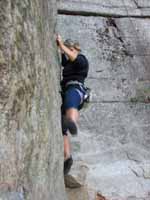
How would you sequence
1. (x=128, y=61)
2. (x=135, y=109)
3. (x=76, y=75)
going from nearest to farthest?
(x=76, y=75) → (x=135, y=109) → (x=128, y=61)

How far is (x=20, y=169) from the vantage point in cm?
343

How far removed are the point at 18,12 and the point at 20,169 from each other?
977mm

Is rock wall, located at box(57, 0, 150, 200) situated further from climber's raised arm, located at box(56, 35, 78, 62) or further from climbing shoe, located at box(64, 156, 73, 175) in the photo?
climber's raised arm, located at box(56, 35, 78, 62)

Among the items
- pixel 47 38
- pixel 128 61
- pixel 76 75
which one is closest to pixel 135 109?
pixel 128 61

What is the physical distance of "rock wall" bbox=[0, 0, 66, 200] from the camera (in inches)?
131

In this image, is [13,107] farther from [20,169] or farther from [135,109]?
[135,109]

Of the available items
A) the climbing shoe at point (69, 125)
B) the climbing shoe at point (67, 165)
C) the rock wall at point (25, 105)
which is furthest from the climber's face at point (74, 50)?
the rock wall at point (25, 105)

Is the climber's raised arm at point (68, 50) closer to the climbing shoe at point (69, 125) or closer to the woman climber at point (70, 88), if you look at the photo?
the woman climber at point (70, 88)

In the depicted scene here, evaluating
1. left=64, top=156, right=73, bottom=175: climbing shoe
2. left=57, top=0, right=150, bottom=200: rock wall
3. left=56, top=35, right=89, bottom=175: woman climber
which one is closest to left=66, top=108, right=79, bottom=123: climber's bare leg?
left=56, top=35, right=89, bottom=175: woman climber

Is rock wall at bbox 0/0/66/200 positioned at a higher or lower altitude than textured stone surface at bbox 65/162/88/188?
higher

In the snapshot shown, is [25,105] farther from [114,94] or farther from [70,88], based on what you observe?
[114,94]

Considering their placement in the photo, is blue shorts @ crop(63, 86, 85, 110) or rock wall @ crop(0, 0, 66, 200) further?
blue shorts @ crop(63, 86, 85, 110)

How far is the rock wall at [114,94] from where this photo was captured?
20.4 ft

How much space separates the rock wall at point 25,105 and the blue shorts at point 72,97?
1.42 meters
